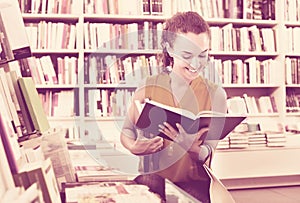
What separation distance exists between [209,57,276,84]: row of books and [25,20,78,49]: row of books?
3.85 feet

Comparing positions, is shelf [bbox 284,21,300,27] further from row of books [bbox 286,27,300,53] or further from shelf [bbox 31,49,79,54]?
shelf [bbox 31,49,79,54]

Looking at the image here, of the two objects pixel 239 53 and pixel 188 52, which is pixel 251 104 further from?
pixel 188 52

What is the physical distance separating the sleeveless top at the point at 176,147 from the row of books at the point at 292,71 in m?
2.09

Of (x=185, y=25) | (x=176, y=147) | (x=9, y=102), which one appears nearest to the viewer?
(x=9, y=102)

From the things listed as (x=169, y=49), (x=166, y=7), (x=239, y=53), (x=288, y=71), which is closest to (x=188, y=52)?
(x=169, y=49)

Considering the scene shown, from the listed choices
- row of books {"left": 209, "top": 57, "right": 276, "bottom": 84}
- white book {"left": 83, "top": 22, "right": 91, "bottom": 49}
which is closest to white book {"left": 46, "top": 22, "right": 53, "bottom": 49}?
white book {"left": 83, "top": 22, "right": 91, "bottom": 49}

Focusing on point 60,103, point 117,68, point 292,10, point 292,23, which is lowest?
point 60,103

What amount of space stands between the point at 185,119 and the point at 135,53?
2088mm

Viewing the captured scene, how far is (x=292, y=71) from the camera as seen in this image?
3.85 m

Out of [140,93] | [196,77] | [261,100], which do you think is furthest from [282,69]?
[140,93]

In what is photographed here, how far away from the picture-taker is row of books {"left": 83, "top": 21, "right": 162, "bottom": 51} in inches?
138

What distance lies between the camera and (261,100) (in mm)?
3871

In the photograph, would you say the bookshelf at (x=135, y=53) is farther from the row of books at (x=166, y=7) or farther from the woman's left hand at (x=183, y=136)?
the woman's left hand at (x=183, y=136)

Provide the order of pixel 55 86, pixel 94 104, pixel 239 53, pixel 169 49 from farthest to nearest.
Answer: pixel 239 53
pixel 94 104
pixel 55 86
pixel 169 49
